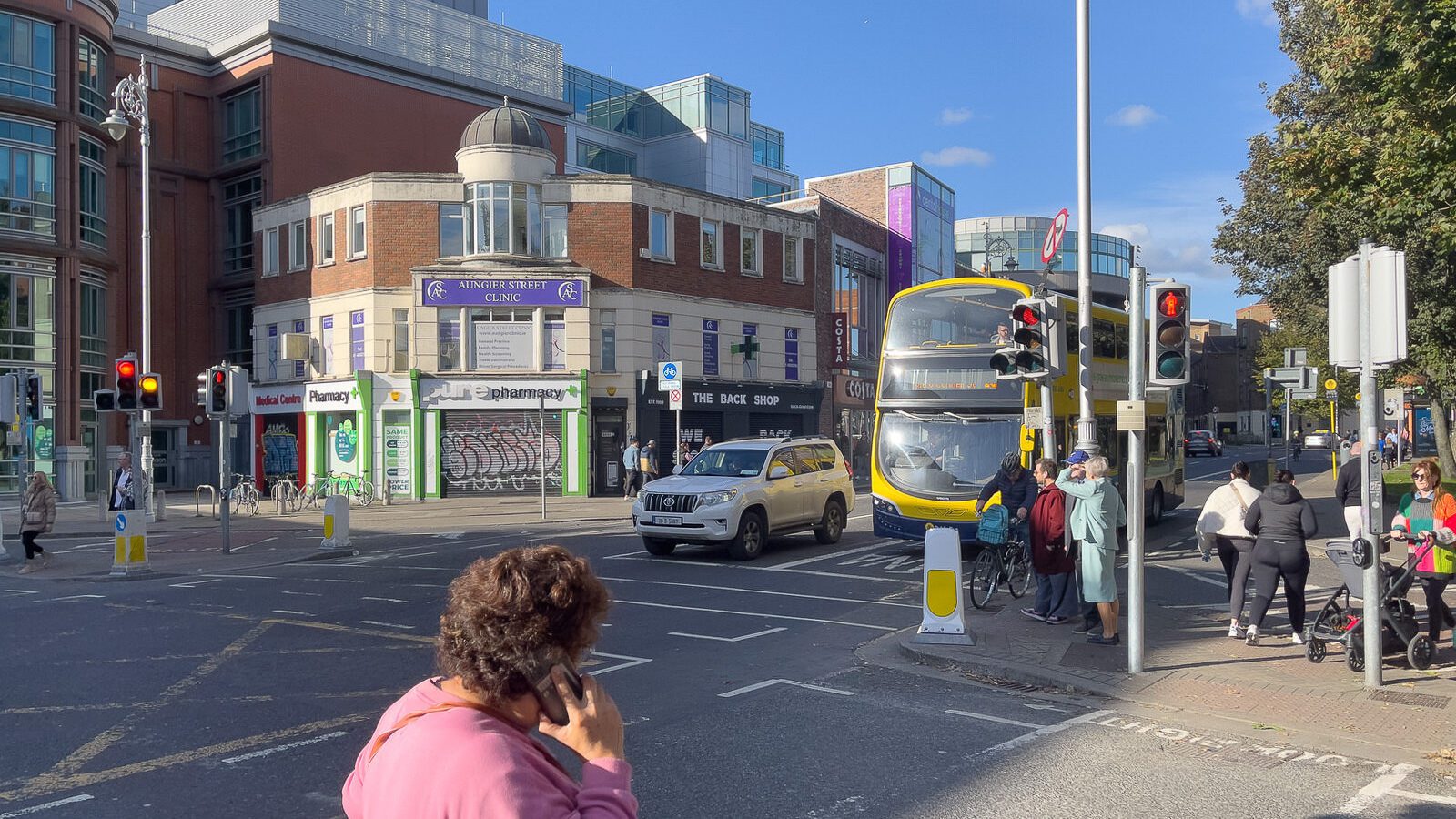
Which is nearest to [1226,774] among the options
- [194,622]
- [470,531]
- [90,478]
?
[194,622]

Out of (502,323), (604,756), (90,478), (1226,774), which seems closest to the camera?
(604,756)

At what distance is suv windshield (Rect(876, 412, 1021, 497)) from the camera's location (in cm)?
1645

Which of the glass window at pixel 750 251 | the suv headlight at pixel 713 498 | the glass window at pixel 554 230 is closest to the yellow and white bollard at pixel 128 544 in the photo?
the suv headlight at pixel 713 498

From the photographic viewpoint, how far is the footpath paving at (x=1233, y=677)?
23.2 ft

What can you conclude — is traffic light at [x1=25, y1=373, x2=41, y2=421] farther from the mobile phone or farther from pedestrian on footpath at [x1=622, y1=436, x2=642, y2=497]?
the mobile phone

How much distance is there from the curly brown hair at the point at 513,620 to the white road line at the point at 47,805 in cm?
443

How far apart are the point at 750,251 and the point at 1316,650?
2987cm

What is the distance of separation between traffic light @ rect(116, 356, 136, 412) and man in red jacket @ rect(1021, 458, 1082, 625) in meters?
14.9

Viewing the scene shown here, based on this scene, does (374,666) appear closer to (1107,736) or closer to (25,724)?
(25,724)

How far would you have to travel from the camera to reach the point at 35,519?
1702 cm

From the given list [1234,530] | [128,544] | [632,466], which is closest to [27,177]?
[632,466]

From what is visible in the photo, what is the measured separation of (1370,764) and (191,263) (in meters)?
41.5

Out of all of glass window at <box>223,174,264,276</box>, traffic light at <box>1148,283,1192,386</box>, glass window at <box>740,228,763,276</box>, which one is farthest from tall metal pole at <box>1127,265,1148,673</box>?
glass window at <box>223,174,264,276</box>

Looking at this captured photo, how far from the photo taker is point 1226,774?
623 centimetres
